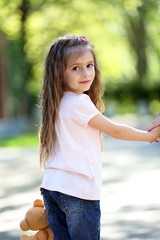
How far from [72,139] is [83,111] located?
171 mm

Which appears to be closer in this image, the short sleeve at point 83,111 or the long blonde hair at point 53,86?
the short sleeve at point 83,111

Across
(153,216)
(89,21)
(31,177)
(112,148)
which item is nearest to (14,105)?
(89,21)

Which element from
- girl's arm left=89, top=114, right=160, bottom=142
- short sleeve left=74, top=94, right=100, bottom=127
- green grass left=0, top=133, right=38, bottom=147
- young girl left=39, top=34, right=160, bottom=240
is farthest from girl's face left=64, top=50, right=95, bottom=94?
green grass left=0, top=133, right=38, bottom=147

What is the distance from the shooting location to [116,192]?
5586mm

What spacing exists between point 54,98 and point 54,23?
14392 mm

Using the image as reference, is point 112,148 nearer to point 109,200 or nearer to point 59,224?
point 109,200

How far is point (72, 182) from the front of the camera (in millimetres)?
2709

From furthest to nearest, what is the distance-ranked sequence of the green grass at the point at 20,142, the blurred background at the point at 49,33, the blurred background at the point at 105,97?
1. the blurred background at the point at 49,33
2. the green grass at the point at 20,142
3. the blurred background at the point at 105,97

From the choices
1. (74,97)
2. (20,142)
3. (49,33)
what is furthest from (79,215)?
(49,33)

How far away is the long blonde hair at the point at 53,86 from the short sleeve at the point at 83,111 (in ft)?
0.46

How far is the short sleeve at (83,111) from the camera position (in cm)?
273

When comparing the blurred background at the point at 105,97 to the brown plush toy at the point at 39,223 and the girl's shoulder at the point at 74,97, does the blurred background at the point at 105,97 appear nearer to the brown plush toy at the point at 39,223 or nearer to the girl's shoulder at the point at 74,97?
the girl's shoulder at the point at 74,97

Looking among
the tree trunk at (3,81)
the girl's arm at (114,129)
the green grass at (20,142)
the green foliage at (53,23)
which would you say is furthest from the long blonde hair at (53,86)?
the tree trunk at (3,81)

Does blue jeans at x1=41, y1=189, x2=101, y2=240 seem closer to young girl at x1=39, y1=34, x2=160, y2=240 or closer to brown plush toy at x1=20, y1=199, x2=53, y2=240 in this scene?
young girl at x1=39, y1=34, x2=160, y2=240
